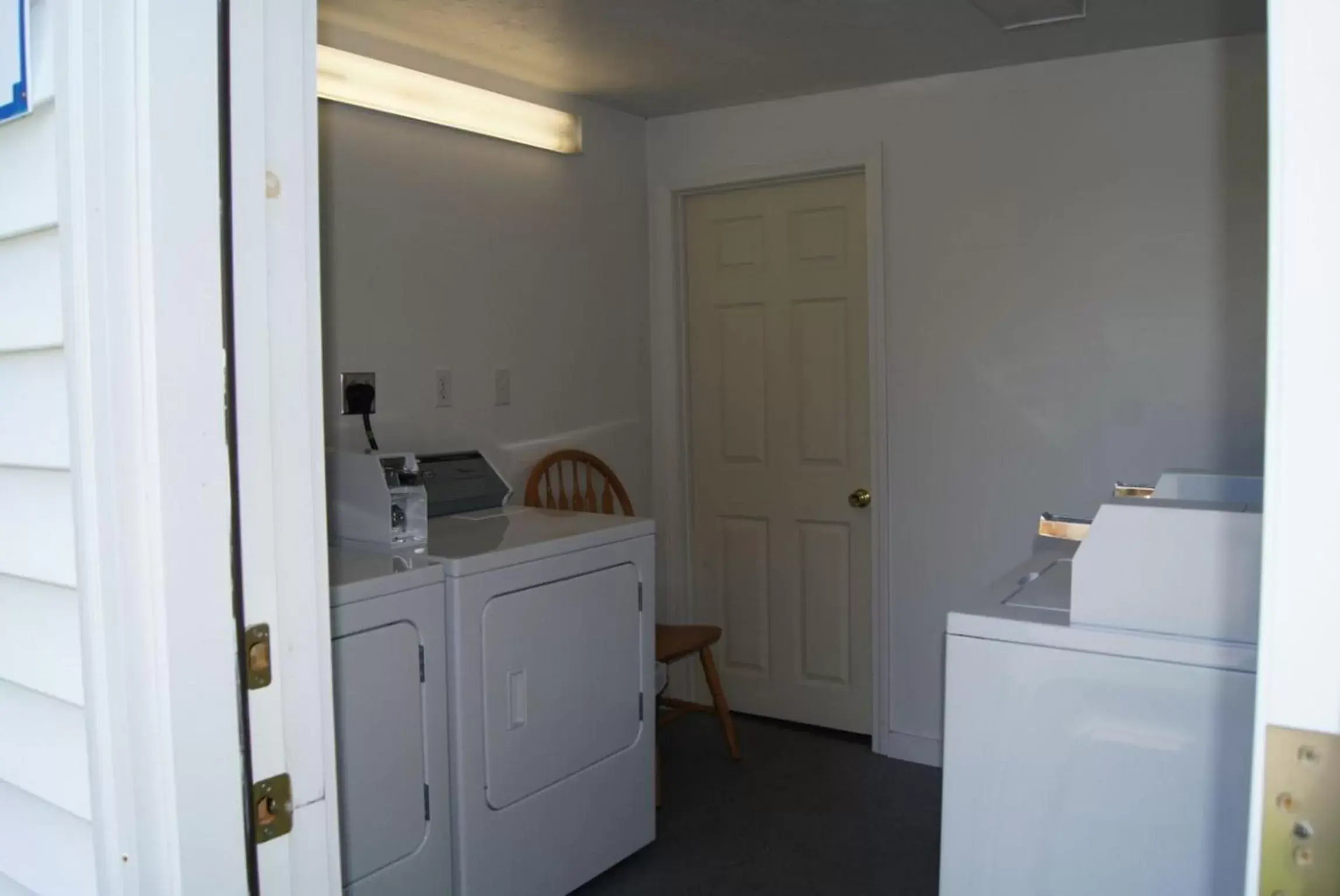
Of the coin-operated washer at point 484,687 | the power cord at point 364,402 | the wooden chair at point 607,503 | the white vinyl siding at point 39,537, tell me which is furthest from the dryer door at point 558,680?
the white vinyl siding at point 39,537

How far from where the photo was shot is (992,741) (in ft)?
5.38

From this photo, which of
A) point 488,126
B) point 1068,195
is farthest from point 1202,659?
point 488,126

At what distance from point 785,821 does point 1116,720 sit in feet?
5.77

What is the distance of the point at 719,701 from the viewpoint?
11.8ft

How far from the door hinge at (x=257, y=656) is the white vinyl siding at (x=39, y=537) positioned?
0.16m

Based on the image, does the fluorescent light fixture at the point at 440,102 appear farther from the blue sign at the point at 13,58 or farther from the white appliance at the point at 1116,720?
the white appliance at the point at 1116,720

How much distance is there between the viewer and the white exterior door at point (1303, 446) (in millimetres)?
544

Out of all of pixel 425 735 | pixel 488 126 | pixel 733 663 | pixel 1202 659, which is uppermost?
pixel 488 126

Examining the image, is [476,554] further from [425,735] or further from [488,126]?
[488,126]

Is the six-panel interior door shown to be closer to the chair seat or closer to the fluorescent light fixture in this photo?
the chair seat

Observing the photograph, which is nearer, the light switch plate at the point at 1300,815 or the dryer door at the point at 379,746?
the light switch plate at the point at 1300,815

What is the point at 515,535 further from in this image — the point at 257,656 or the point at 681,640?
the point at 257,656

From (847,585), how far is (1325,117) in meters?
3.28

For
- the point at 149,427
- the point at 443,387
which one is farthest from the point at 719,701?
the point at 149,427
